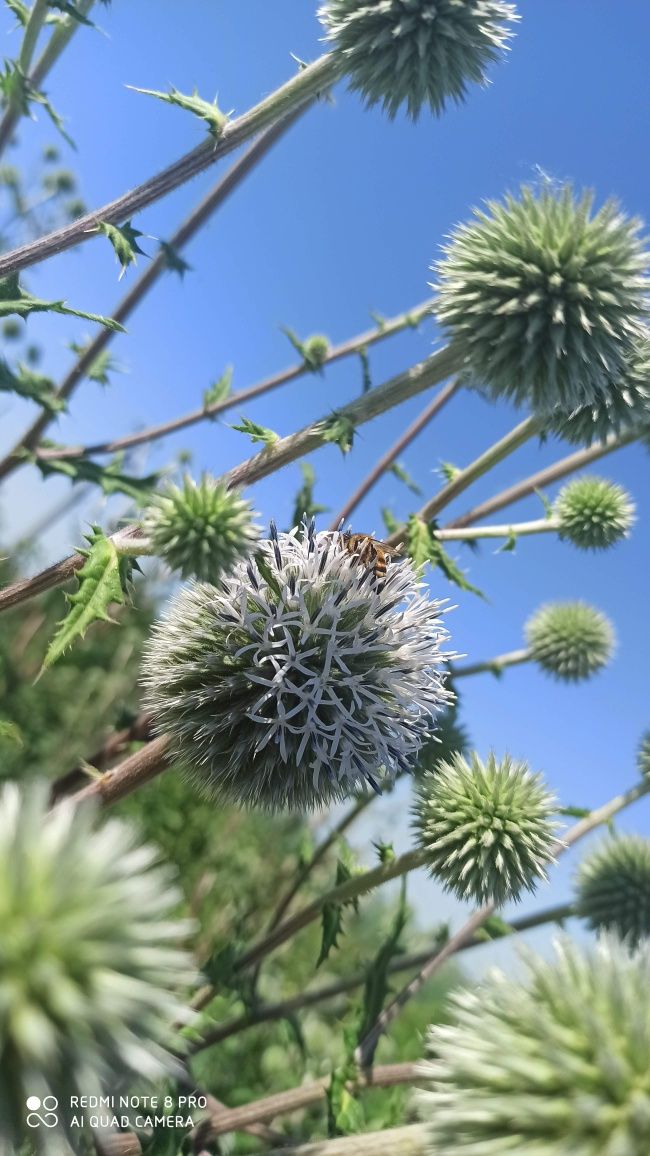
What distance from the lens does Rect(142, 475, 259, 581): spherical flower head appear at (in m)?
2.06

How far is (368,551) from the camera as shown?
2.63 meters

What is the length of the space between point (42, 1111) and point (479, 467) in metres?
2.61

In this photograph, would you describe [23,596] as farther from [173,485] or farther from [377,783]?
[377,783]

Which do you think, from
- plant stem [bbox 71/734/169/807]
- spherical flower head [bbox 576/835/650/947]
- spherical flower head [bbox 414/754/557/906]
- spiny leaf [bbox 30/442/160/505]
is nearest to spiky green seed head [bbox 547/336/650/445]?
spherical flower head [bbox 414/754/557/906]

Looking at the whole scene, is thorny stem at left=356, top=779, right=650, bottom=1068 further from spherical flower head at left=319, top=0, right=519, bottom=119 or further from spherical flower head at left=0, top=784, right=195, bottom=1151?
spherical flower head at left=319, top=0, right=519, bottom=119

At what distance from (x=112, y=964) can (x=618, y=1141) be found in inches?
28.2

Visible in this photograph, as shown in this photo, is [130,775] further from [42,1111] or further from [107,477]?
[42,1111]

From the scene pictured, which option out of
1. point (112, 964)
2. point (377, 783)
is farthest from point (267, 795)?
point (112, 964)

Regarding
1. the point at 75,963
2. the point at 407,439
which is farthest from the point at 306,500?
the point at 75,963

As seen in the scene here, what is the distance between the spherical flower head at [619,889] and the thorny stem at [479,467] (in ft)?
6.35

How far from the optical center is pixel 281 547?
253 cm

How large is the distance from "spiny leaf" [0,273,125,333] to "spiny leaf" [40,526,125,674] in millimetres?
758

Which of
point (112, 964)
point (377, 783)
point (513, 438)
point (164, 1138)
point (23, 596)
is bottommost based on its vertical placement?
point (164, 1138)

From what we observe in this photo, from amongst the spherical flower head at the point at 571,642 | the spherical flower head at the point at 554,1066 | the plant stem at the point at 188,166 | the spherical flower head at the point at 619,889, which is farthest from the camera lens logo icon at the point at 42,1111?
the spherical flower head at the point at 571,642
